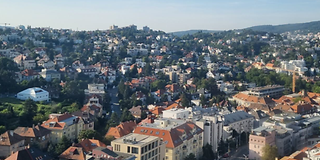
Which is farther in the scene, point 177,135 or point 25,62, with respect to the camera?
point 25,62

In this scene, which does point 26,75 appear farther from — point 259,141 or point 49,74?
point 259,141

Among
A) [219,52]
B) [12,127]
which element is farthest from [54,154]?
[219,52]

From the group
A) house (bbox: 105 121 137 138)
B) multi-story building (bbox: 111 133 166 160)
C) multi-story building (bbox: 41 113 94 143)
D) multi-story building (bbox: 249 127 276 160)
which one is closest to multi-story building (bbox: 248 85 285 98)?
multi-story building (bbox: 249 127 276 160)

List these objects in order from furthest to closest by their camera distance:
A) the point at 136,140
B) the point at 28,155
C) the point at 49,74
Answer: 1. the point at 49,74
2. the point at 136,140
3. the point at 28,155

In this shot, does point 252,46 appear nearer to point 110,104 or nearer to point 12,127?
point 110,104

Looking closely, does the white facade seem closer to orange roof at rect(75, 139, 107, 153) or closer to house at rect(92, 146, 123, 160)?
orange roof at rect(75, 139, 107, 153)

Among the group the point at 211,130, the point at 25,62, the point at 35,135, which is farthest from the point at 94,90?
the point at 211,130

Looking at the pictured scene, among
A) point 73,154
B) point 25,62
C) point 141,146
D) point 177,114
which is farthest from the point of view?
point 25,62
